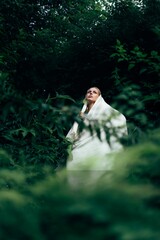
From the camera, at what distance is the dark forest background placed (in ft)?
4.46

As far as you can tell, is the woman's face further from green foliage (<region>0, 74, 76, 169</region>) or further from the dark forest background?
green foliage (<region>0, 74, 76, 169</region>)

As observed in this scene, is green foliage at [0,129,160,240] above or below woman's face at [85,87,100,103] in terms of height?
above

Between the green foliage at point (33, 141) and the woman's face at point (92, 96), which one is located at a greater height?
the woman's face at point (92, 96)

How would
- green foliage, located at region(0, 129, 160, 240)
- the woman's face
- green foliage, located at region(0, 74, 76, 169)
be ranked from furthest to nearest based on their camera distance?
the woman's face → green foliage, located at region(0, 74, 76, 169) → green foliage, located at region(0, 129, 160, 240)

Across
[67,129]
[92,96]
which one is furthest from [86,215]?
[92,96]

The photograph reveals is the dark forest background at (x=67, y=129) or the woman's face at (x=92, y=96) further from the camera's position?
the woman's face at (x=92, y=96)

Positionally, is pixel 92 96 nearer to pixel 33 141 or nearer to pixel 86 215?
pixel 33 141

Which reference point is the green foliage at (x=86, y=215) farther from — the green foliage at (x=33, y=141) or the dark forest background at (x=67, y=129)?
the green foliage at (x=33, y=141)

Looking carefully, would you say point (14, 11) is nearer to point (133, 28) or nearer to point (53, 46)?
point (53, 46)

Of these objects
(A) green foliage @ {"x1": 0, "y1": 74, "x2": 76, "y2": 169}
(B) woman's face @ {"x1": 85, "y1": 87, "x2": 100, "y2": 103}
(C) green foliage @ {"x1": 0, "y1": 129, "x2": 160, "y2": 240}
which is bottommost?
(A) green foliage @ {"x1": 0, "y1": 74, "x2": 76, "y2": 169}

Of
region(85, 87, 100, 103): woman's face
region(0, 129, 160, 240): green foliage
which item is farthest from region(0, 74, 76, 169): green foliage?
region(0, 129, 160, 240): green foliage

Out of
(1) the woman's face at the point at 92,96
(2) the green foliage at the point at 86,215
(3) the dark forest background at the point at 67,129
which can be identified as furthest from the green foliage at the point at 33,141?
(2) the green foliage at the point at 86,215

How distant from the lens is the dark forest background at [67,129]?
4.46 feet

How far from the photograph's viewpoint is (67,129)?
5512 mm
